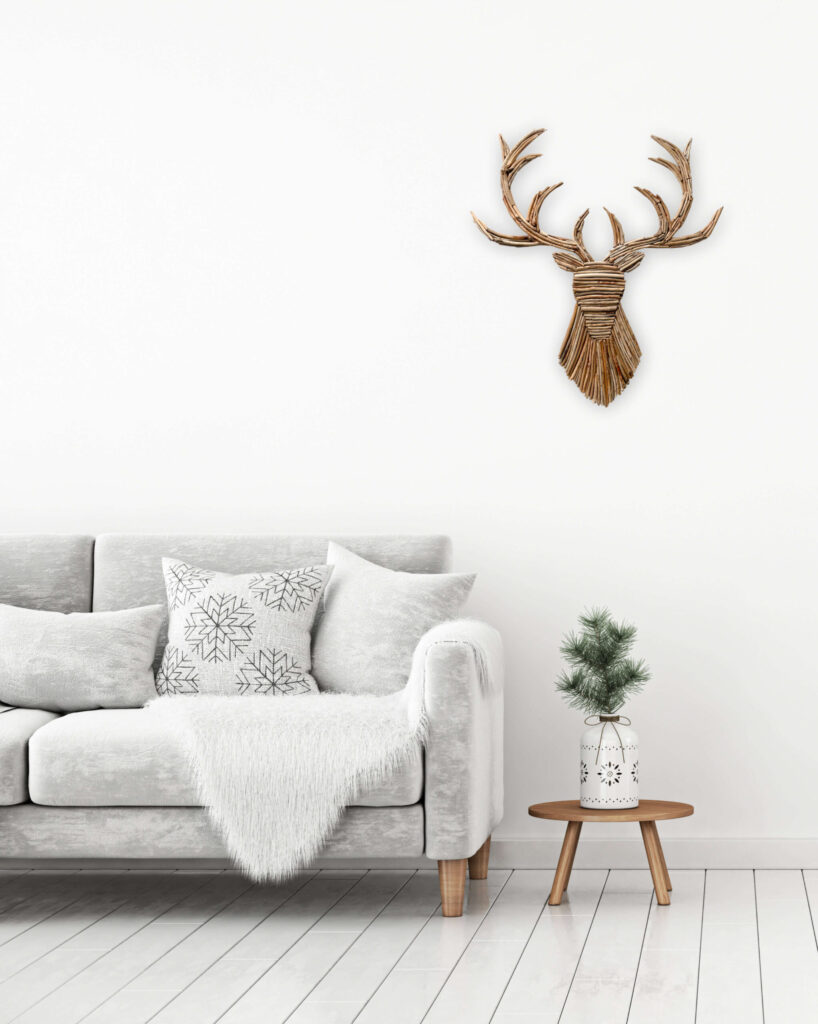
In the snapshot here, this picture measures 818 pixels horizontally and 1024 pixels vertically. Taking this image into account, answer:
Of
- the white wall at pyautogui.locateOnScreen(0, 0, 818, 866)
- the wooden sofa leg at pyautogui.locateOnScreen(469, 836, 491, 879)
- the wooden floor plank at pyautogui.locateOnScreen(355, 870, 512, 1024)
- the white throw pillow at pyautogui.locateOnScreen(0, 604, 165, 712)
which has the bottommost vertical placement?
the wooden sofa leg at pyautogui.locateOnScreen(469, 836, 491, 879)

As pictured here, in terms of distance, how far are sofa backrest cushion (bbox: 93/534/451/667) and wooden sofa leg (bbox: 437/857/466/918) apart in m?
0.83

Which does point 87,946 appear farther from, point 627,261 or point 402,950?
point 627,261

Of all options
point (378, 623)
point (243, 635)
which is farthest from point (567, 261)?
point (243, 635)

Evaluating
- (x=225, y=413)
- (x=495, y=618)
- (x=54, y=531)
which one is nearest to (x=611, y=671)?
(x=495, y=618)

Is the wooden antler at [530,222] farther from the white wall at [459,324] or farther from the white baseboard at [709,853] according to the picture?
the white baseboard at [709,853]

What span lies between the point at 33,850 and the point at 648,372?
2.03 m

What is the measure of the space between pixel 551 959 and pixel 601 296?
183 centimetres

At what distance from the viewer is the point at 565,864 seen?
303 cm

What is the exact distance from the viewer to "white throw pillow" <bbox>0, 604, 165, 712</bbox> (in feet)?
10.2

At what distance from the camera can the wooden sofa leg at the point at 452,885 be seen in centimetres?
284

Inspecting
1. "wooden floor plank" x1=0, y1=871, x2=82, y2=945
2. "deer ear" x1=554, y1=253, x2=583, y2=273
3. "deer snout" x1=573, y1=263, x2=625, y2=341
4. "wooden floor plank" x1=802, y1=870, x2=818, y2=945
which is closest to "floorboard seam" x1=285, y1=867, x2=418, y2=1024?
"wooden floor plank" x1=0, y1=871, x2=82, y2=945

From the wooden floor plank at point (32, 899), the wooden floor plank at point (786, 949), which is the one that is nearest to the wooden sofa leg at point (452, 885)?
the wooden floor plank at point (786, 949)

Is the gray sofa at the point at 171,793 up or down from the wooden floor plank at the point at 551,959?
up

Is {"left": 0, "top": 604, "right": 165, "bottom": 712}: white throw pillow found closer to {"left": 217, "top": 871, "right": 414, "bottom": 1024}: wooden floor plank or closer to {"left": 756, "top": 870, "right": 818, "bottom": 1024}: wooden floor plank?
{"left": 217, "top": 871, "right": 414, "bottom": 1024}: wooden floor plank
